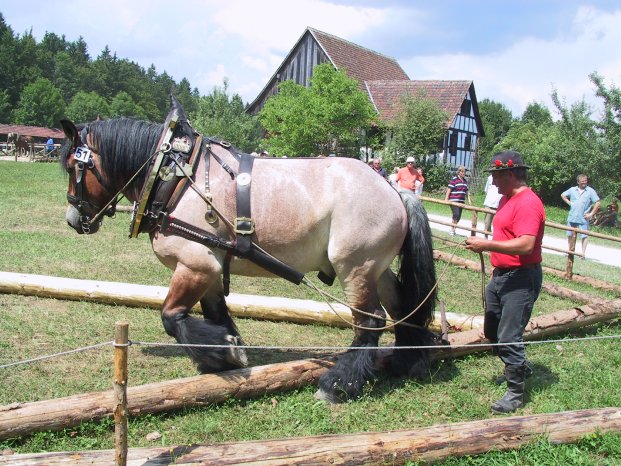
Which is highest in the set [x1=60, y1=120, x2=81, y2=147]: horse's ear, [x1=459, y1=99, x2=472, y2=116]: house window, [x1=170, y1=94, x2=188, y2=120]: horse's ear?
[x1=459, y1=99, x2=472, y2=116]: house window

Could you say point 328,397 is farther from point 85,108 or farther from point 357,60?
point 85,108

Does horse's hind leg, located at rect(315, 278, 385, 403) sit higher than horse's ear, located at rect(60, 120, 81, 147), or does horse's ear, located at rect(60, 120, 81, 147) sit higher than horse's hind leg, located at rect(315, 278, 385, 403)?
horse's ear, located at rect(60, 120, 81, 147)

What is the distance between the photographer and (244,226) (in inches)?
158

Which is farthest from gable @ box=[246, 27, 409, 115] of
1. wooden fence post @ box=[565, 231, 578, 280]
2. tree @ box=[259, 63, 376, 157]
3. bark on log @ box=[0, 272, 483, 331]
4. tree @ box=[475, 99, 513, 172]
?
tree @ box=[475, 99, 513, 172]

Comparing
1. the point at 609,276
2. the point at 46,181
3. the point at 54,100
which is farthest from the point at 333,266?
the point at 54,100

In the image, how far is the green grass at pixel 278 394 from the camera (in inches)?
139

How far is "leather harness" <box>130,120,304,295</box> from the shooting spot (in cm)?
402

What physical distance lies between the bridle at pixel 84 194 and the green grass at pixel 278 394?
4.14ft

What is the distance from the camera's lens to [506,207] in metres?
4.18

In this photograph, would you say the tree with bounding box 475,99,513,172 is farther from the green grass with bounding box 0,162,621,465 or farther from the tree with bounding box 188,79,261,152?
the green grass with bounding box 0,162,621,465

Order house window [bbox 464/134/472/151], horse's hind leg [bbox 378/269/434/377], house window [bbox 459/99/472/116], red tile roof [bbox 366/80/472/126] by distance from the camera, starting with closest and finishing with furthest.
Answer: horse's hind leg [bbox 378/269/434/377]
red tile roof [bbox 366/80/472/126]
house window [bbox 459/99/472/116]
house window [bbox 464/134/472/151]

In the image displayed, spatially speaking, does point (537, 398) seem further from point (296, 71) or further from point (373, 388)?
point (296, 71)

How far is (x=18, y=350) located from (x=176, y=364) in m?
1.42

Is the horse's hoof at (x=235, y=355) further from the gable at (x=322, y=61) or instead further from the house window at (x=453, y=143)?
the house window at (x=453, y=143)
